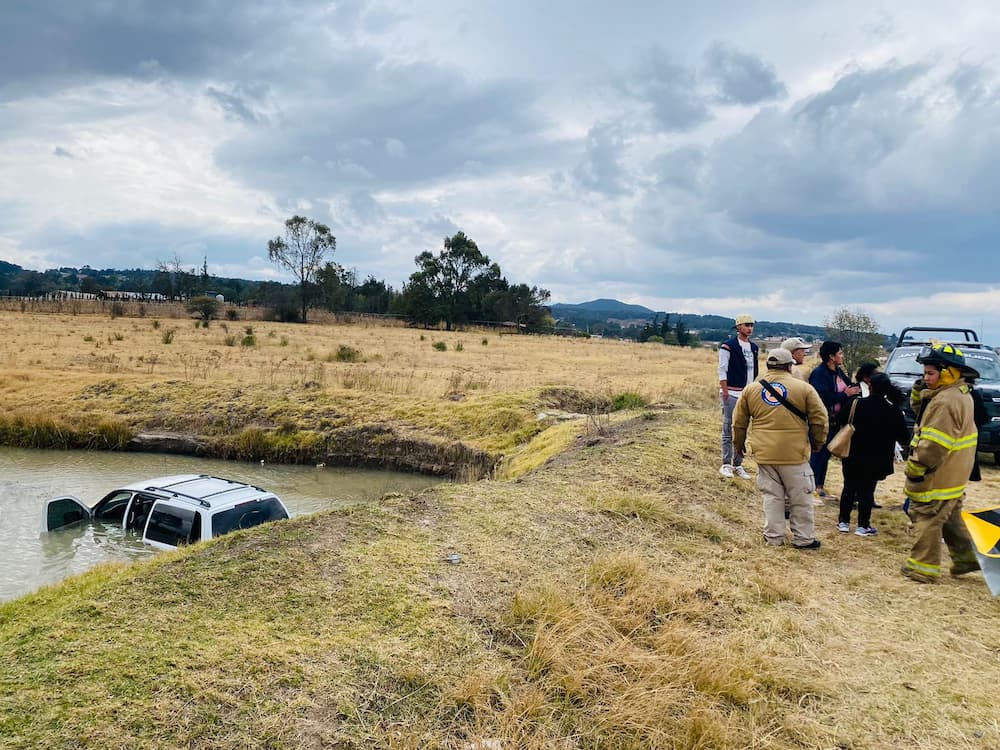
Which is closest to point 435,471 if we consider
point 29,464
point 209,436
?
point 209,436

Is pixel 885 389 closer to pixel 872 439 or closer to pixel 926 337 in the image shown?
pixel 872 439

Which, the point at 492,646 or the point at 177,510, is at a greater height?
the point at 492,646

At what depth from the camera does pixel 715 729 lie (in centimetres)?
315

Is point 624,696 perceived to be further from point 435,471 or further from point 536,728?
point 435,471

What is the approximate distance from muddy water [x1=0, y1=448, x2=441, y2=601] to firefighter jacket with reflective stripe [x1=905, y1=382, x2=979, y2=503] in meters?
8.45

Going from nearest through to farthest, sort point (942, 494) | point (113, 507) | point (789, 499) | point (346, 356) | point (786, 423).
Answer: point (942, 494) → point (786, 423) → point (789, 499) → point (113, 507) → point (346, 356)

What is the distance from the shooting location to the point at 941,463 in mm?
5387

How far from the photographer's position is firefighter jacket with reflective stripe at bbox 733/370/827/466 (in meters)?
6.03

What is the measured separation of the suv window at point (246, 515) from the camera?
7.41m

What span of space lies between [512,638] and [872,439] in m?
4.85

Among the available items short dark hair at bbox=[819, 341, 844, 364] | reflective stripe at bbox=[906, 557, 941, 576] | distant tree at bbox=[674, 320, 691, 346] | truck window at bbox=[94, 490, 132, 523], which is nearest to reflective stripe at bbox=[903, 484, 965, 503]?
reflective stripe at bbox=[906, 557, 941, 576]

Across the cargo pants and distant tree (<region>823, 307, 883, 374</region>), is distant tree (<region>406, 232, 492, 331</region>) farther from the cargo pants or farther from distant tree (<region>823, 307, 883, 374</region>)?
the cargo pants

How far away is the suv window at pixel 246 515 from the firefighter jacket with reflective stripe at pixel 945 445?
21.7 feet

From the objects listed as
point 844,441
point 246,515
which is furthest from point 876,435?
point 246,515
